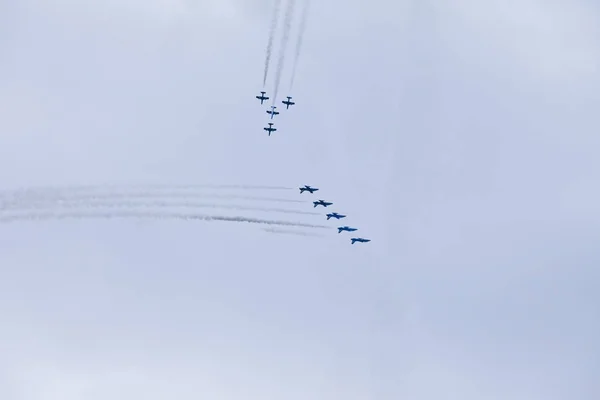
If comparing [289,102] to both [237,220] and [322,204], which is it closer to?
[322,204]

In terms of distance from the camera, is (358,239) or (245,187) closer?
(245,187)

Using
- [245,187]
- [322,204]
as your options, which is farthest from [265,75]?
[322,204]

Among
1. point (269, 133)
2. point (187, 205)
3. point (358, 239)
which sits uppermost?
point (269, 133)

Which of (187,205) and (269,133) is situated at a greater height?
(269,133)

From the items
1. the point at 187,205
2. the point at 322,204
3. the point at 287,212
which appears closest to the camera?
the point at 187,205

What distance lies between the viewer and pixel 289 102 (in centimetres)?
11831

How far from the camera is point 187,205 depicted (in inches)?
3930

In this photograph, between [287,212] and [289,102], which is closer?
[287,212]

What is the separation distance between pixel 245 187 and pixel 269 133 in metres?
14.7

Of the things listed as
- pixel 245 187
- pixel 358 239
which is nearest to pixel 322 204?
pixel 358 239

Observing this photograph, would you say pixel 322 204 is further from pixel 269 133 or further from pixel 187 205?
pixel 187 205

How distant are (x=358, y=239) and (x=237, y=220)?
19911 mm

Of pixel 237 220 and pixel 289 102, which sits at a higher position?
pixel 289 102

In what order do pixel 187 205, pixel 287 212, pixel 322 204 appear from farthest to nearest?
pixel 322 204 < pixel 287 212 < pixel 187 205
